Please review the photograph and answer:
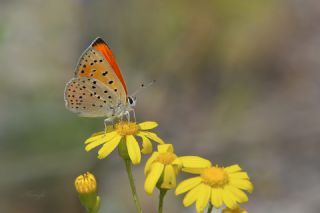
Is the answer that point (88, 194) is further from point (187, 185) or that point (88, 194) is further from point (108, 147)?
point (187, 185)

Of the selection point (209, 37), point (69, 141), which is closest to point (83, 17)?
point (209, 37)

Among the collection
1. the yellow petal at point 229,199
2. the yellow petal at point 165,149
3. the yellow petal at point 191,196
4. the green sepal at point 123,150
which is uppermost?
the green sepal at point 123,150

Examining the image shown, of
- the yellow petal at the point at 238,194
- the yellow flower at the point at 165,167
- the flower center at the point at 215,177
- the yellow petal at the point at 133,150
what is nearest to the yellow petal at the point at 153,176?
the yellow flower at the point at 165,167

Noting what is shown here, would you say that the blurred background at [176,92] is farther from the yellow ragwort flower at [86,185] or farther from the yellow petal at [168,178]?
the yellow petal at [168,178]

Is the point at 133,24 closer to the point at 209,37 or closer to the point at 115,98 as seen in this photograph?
the point at 209,37

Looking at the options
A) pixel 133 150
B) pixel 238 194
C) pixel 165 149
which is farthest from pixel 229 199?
pixel 133 150

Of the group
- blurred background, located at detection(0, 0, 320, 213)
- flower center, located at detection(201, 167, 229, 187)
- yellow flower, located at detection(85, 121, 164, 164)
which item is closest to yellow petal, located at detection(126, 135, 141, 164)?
yellow flower, located at detection(85, 121, 164, 164)
